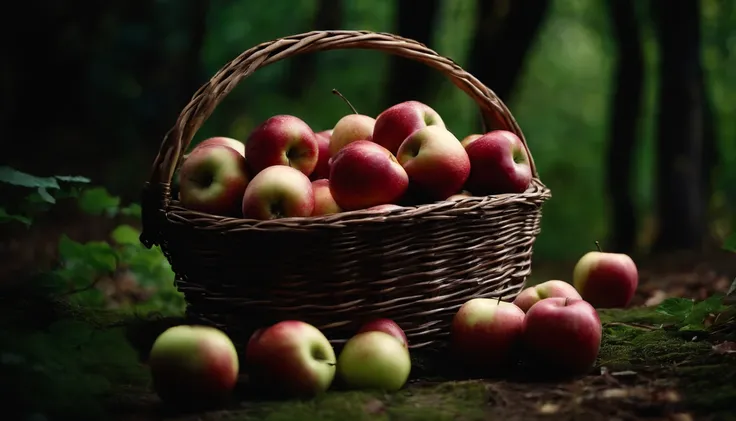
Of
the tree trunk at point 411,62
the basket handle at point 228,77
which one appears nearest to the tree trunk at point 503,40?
the tree trunk at point 411,62

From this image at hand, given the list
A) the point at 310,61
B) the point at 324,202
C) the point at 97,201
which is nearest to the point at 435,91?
the point at 310,61

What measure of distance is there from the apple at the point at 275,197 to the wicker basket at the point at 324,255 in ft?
0.42

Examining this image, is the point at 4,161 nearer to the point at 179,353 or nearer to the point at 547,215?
the point at 547,215

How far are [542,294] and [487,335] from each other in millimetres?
415

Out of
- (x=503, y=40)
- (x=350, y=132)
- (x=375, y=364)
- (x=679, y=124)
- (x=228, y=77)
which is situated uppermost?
(x=503, y=40)

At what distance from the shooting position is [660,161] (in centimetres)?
556

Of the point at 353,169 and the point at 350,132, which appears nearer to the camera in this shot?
the point at 353,169

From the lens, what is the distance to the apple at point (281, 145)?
2324 mm

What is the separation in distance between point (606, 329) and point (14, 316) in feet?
6.30

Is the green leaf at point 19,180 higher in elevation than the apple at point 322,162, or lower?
higher

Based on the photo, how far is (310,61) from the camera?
8953 millimetres

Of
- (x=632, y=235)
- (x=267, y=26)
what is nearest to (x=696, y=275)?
(x=632, y=235)

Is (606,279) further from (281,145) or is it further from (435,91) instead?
(435,91)

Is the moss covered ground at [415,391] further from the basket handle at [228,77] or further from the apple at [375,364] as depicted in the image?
the basket handle at [228,77]
